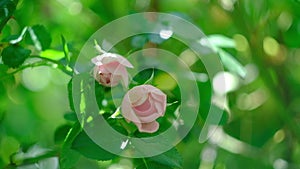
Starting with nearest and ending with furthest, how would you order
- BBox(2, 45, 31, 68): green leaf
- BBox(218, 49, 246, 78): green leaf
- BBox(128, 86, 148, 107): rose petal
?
BBox(128, 86, 148, 107): rose petal, BBox(2, 45, 31, 68): green leaf, BBox(218, 49, 246, 78): green leaf

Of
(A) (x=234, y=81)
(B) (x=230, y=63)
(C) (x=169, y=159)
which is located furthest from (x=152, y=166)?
(A) (x=234, y=81)

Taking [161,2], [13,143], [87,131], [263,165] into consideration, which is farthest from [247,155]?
[87,131]

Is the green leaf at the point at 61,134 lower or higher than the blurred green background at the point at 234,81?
higher

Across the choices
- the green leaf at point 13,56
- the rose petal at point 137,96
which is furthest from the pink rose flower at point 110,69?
the green leaf at point 13,56

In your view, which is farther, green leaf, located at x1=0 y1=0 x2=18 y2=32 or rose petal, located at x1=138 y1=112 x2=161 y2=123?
green leaf, located at x1=0 y1=0 x2=18 y2=32

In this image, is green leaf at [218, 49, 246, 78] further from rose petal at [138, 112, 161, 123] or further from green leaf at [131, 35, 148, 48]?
rose petal at [138, 112, 161, 123]

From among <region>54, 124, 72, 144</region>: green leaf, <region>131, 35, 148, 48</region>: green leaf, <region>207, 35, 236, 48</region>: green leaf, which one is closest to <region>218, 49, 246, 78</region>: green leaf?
<region>207, 35, 236, 48</region>: green leaf

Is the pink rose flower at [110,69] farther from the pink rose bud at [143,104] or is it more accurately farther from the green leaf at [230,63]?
the green leaf at [230,63]

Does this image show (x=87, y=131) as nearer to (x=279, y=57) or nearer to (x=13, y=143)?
(x=13, y=143)
